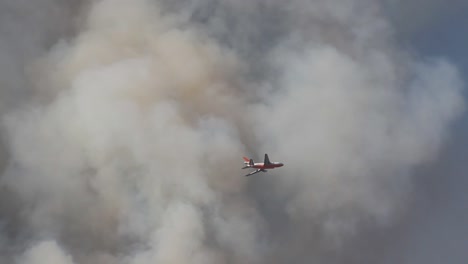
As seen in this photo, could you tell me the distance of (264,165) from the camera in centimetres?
6550
